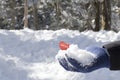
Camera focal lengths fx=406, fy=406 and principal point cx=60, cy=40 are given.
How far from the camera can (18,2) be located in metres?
45.4

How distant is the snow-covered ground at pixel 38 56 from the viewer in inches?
276

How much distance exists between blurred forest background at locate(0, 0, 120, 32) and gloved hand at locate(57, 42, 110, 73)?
1793 centimetres

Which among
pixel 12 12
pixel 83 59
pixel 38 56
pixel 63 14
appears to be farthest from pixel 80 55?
pixel 12 12

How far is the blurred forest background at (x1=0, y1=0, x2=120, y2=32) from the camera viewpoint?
2464cm

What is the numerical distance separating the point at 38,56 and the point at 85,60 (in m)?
6.30

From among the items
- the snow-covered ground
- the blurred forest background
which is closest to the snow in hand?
the snow-covered ground

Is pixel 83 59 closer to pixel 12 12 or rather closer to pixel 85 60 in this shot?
pixel 85 60

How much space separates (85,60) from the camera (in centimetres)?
263

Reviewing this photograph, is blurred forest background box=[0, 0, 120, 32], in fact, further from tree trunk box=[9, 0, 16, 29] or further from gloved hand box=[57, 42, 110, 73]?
gloved hand box=[57, 42, 110, 73]

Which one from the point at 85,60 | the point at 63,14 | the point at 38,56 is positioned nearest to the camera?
the point at 85,60

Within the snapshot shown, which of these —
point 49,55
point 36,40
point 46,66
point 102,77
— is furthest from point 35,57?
point 102,77

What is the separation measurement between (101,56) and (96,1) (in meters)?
21.6

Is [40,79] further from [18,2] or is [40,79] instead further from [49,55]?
[18,2]

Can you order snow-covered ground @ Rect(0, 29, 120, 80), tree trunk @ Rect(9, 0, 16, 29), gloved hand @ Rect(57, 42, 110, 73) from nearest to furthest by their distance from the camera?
gloved hand @ Rect(57, 42, 110, 73), snow-covered ground @ Rect(0, 29, 120, 80), tree trunk @ Rect(9, 0, 16, 29)
